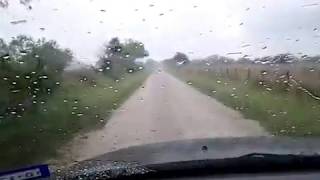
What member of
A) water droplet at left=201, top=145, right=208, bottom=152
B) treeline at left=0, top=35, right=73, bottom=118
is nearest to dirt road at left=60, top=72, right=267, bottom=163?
treeline at left=0, top=35, right=73, bottom=118

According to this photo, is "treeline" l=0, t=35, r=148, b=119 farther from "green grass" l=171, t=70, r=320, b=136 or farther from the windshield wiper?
the windshield wiper

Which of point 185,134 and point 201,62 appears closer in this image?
point 185,134

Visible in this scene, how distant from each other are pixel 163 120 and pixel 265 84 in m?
1.81

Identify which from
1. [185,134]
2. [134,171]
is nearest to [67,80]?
[185,134]

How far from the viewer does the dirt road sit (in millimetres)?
8914

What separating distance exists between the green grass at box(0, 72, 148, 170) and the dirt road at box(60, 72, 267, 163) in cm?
20

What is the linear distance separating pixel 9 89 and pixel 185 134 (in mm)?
2669

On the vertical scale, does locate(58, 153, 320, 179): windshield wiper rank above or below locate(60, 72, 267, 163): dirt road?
below

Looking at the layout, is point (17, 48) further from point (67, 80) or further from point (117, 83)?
point (117, 83)

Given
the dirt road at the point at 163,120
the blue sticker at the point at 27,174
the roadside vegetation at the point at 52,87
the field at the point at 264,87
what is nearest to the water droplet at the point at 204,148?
the blue sticker at the point at 27,174

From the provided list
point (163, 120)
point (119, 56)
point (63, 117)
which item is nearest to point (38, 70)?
point (63, 117)

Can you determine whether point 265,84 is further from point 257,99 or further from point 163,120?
point 163,120

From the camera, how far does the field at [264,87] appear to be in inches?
408

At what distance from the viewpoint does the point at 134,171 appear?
5090mm
